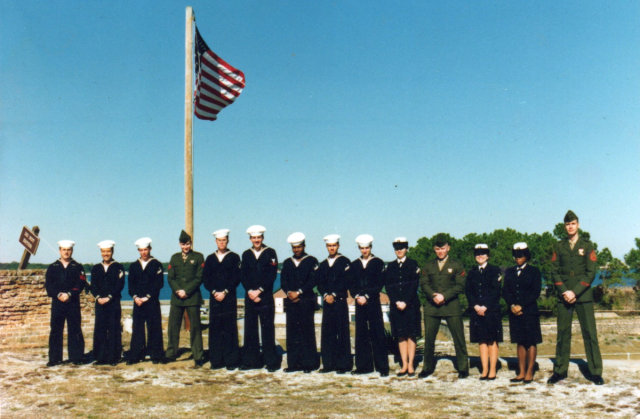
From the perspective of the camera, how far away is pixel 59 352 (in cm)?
714

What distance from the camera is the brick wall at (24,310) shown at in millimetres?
9305

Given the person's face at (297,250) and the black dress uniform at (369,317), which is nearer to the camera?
the black dress uniform at (369,317)

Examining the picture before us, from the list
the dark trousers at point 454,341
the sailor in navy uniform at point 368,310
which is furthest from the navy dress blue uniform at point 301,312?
the dark trousers at point 454,341

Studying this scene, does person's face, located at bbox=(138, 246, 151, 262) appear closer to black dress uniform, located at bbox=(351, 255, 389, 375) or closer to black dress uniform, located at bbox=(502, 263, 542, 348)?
black dress uniform, located at bbox=(351, 255, 389, 375)

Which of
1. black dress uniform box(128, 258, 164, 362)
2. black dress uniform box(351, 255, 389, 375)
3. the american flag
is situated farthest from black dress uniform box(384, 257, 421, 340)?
the american flag

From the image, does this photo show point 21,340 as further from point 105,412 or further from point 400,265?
point 400,265

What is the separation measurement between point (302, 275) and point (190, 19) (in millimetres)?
6734

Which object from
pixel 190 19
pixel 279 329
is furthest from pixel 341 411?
pixel 279 329

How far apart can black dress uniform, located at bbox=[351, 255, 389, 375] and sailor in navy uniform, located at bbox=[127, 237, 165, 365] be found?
2767 mm

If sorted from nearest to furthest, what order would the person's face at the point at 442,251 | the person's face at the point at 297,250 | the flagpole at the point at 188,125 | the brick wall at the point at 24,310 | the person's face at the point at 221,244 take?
1. the person's face at the point at 442,251
2. the person's face at the point at 297,250
3. the person's face at the point at 221,244
4. the brick wall at the point at 24,310
5. the flagpole at the point at 188,125

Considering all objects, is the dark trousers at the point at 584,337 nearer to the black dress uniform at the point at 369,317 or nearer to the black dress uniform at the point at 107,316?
the black dress uniform at the point at 369,317

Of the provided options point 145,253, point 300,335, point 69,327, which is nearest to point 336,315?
point 300,335

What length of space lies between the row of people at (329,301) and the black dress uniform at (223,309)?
1 cm

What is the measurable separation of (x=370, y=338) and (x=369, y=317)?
27cm
